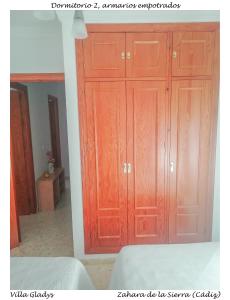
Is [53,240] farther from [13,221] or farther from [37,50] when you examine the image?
[37,50]

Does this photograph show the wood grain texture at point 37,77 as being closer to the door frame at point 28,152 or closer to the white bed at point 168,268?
the door frame at point 28,152

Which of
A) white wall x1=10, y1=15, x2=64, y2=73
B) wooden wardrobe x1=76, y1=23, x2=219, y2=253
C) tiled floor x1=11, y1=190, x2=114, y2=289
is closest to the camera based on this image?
wooden wardrobe x1=76, y1=23, x2=219, y2=253

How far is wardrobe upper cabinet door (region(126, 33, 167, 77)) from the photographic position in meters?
2.03

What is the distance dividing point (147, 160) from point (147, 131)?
0.30 meters

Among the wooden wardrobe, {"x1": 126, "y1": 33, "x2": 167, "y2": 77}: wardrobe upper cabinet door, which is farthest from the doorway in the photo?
{"x1": 126, "y1": 33, "x2": 167, "y2": 77}: wardrobe upper cabinet door

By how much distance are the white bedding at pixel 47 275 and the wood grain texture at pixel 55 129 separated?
320 centimetres

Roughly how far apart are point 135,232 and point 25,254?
1.30 m

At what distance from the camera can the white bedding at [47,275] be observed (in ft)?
3.95

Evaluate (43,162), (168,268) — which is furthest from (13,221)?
(168,268)

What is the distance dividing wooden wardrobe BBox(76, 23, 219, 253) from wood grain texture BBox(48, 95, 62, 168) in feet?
8.34

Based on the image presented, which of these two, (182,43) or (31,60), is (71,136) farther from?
(182,43)

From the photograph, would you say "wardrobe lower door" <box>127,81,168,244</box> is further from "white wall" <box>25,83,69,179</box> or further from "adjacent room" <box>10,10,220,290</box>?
"white wall" <box>25,83,69,179</box>

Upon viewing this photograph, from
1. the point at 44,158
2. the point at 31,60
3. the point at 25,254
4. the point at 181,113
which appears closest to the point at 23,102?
the point at 31,60

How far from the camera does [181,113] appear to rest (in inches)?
84.4
